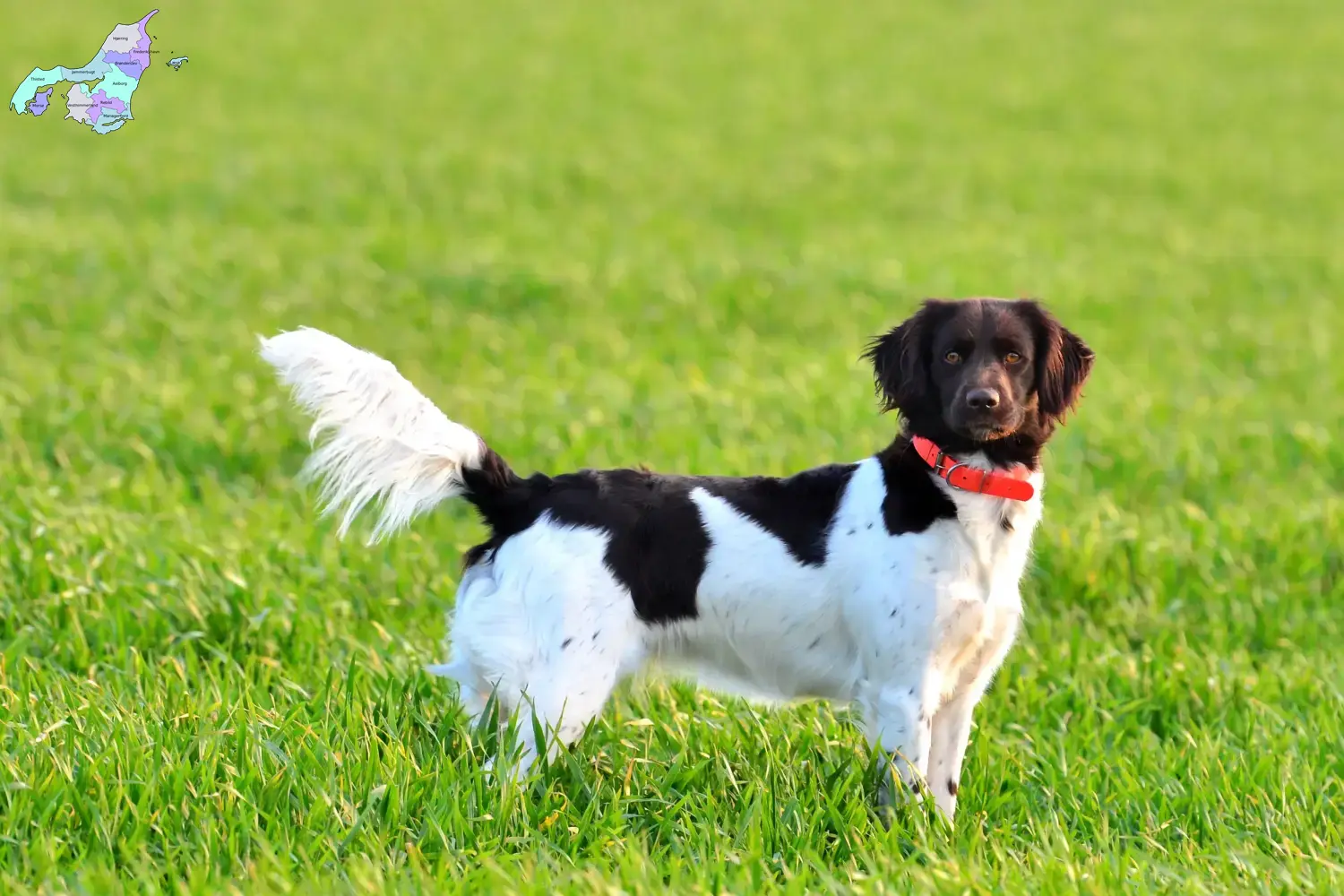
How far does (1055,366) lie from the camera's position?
171 inches

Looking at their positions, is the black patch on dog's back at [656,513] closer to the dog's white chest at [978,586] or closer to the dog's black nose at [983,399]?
the dog's white chest at [978,586]

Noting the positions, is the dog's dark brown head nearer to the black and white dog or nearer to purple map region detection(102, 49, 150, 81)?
the black and white dog

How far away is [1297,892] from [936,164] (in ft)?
57.3

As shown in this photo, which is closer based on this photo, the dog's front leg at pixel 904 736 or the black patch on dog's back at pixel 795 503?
the dog's front leg at pixel 904 736

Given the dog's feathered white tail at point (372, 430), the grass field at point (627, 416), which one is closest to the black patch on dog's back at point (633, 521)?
the dog's feathered white tail at point (372, 430)

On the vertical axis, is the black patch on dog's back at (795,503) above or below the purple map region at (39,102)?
below

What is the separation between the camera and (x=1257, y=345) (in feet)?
41.7

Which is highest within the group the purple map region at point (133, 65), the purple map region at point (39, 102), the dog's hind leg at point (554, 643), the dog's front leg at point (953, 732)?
the purple map region at point (133, 65)

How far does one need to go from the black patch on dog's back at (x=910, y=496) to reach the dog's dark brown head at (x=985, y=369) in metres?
0.09

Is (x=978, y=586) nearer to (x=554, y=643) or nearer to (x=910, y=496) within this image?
(x=910, y=496)

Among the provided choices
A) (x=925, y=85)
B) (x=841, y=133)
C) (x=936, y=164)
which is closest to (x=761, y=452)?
(x=936, y=164)

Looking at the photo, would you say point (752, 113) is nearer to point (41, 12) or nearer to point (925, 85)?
point (925, 85)

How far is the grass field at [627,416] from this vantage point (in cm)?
387

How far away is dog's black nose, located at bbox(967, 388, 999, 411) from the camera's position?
159 inches
